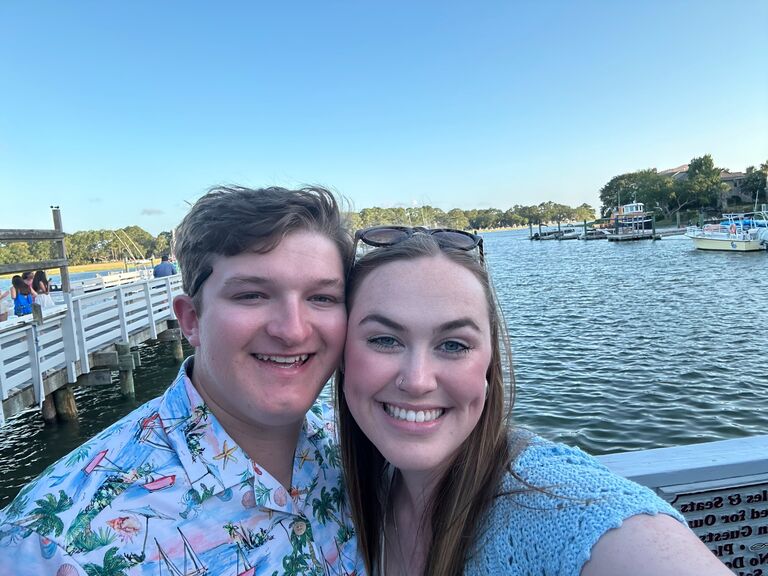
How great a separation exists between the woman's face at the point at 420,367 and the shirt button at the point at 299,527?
372mm

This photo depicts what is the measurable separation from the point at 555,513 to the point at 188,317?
4.71ft

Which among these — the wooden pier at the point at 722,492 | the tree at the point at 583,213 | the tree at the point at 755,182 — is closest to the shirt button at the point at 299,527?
the wooden pier at the point at 722,492

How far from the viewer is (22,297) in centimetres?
1338

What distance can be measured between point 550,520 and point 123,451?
1.28 m

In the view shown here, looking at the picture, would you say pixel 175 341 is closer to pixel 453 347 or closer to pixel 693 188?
pixel 453 347

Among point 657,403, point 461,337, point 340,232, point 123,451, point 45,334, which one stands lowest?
point 657,403

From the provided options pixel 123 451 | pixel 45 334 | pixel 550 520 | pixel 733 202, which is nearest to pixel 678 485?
pixel 550 520

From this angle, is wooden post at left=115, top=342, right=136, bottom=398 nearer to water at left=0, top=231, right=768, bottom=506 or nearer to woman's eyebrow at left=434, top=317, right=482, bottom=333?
water at left=0, top=231, right=768, bottom=506

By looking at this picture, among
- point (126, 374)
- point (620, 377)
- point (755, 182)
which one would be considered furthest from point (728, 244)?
point (755, 182)

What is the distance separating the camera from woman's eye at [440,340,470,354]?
169 centimetres

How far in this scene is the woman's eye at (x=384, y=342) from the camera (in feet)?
5.64

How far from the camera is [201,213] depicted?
188 centimetres

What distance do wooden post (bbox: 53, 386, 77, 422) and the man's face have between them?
11022 millimetres

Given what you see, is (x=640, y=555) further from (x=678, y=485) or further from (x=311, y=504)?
(x=678, y=485)
